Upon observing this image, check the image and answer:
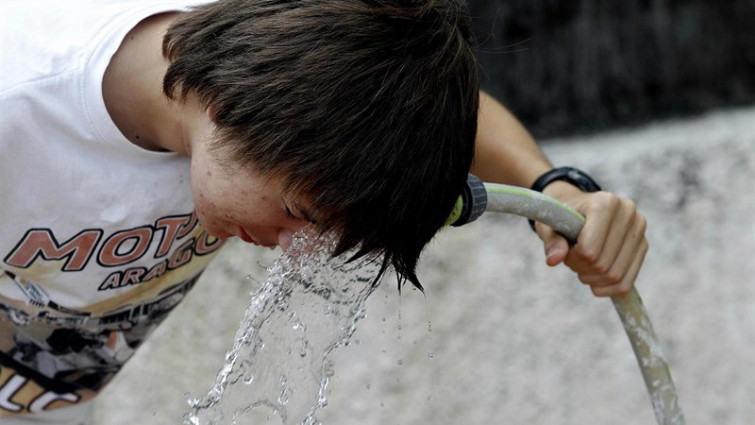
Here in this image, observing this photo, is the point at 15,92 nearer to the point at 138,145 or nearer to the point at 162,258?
the point at 138,145

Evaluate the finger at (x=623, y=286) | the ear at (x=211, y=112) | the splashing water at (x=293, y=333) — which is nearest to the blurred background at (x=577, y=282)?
the splashing water at (x=293, y=333)

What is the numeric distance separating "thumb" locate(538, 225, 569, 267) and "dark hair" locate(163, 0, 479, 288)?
0.21m

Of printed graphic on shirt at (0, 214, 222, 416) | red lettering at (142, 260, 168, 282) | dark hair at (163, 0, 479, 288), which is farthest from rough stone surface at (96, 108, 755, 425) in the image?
dark hair at (163, 0, 479, 288)

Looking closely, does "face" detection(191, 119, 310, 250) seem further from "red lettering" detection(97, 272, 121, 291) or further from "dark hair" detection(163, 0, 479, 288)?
"red lettering" detection(97, 272, 121, 291)

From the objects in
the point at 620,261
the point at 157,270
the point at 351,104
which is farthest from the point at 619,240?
the point at 157,270

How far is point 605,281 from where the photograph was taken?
4.01 ft

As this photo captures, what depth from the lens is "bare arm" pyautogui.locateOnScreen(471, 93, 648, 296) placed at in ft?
3.91

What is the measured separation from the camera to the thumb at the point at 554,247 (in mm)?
1183

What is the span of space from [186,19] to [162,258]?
311mm

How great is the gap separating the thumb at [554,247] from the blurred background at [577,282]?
0.82 meters

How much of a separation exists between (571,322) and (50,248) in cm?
114

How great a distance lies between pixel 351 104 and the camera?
0.95 metres

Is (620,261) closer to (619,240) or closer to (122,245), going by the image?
(619,240)

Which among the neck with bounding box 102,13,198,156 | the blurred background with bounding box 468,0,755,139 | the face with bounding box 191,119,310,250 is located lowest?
the blurred background with bounding box 468,0,755,139
